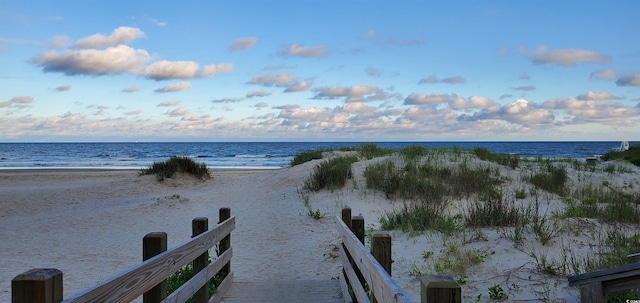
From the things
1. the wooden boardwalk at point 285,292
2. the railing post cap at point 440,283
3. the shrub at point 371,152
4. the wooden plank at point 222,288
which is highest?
the shrub at point 371,152

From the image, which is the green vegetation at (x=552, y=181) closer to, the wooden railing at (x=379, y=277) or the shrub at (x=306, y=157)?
the wooden railing at (x=379, y=277)

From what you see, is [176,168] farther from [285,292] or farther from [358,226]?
[358,226]

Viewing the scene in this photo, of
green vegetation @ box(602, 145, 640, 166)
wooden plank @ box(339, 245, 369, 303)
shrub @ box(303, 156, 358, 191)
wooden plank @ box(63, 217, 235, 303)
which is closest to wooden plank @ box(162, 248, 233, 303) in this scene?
wooden plank @ box(63, 217, 235, 303)

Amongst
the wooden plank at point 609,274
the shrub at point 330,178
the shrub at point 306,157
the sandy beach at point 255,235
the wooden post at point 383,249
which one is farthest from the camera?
the shrub at point 306,157

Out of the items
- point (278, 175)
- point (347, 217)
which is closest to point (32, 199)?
point (278, 175)

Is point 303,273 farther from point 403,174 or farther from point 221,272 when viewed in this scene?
point 403,174

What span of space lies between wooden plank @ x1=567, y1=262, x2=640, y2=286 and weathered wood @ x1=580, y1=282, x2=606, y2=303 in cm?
5

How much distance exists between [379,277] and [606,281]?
2.52 metres

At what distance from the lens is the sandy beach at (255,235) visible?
7.40 m

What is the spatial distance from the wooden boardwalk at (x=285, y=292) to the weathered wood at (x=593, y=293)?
2652 millimetres

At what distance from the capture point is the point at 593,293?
180 inches

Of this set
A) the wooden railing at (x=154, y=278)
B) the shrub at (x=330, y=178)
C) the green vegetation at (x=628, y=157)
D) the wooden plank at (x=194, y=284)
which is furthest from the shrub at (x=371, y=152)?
the wooden plank at (x=194, y=284)

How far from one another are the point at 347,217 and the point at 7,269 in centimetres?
661

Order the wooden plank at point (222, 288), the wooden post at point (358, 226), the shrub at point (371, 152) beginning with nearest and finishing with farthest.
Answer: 1. the wooden post at point (358, 226)
2. the wooden plank at point (222, 288)
3. the shrub at point (371, 152)
